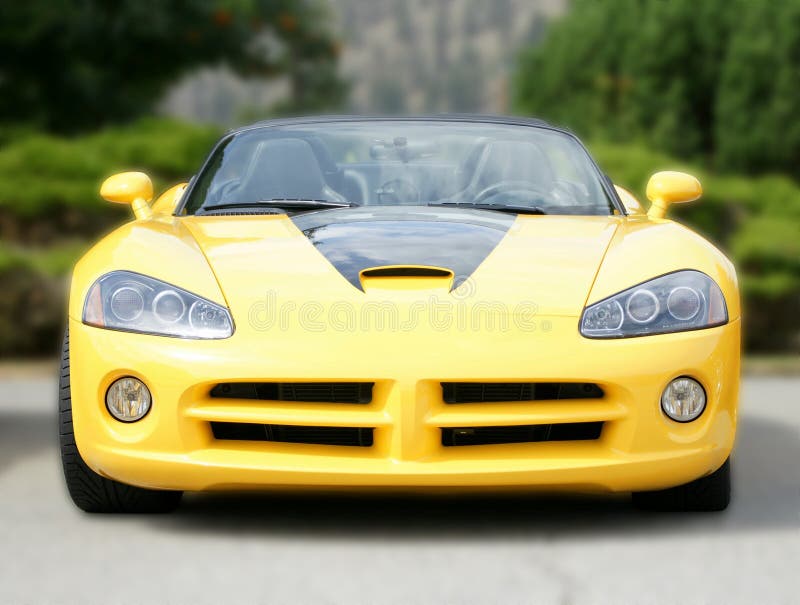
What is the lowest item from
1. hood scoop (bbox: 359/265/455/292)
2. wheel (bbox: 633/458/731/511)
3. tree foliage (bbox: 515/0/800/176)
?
tree foliage (bbox: 515/0/800/176)

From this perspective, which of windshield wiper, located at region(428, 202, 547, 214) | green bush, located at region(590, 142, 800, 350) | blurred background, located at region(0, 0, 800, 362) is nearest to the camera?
windshield wiper, located at region(428, 202, 547, 214)

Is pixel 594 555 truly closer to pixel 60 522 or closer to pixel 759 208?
pixel 60 522

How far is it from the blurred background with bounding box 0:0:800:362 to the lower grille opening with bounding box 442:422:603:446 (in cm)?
793

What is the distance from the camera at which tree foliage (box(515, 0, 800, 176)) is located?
2330 cm

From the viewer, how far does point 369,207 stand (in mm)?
5418

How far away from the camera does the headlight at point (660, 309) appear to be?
4488 millimetres

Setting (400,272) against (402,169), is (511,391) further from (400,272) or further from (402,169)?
(402,169)

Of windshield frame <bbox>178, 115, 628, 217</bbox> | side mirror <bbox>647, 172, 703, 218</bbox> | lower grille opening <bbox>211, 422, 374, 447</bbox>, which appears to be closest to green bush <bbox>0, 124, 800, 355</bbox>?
windshield frame <bbox>178, 115, 628, 217</bbox>

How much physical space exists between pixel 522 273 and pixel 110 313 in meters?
1.26

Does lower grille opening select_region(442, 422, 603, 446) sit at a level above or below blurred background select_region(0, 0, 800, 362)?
above

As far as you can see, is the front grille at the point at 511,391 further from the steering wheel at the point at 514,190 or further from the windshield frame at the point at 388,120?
the windshield frame at the point at 388,120

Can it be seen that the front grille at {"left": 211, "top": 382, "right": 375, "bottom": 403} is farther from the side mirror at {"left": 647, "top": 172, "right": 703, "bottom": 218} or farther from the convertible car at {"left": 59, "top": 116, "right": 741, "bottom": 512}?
the side mirror at {"left": 647, "top": 172, "right": 703, "bottom": 218}

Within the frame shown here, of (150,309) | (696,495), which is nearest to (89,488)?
(150,309)

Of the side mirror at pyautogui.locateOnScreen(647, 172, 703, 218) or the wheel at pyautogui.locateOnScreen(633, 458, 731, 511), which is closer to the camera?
the wheel at pyautogui.locateOnScreen(633, 458, 731, 511)
